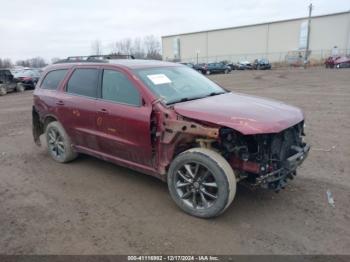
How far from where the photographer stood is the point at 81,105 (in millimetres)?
4852

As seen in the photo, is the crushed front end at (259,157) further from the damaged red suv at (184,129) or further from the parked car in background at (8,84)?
the parked car in background at (8,84)

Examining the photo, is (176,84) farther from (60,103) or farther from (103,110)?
(60,103)

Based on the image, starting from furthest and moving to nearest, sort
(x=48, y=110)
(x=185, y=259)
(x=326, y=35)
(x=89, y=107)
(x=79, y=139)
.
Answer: (x=326, y=35), (x=48, y=110), (x=79, y=139), (x=89, y=107), (x=185, y=259)

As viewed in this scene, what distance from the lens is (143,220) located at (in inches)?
146

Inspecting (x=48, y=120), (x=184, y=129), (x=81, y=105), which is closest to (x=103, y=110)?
(x=81, y=105)

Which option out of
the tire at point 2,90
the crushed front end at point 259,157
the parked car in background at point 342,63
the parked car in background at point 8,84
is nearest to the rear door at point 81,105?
the crushed front end at point 259,157

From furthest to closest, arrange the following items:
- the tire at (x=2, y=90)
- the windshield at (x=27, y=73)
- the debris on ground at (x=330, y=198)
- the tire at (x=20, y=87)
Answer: the windshield at (x=27, y=73) → the tire at (x=20, y=87) → the tire at (x=2, y=90) → the debris on ground at (x=330, y=198)

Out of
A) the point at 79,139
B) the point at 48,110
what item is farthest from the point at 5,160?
the point at 79,139

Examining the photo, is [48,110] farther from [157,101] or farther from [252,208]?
[252,208]

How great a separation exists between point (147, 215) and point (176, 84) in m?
1.81

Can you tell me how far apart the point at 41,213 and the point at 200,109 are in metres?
2.30

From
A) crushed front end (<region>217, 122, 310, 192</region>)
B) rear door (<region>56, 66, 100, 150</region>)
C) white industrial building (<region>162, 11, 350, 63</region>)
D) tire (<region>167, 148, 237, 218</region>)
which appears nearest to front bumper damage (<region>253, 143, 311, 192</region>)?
crushed front end (<region>217, 122, 310, 192</region>)

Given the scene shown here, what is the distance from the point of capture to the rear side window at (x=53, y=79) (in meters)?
5.50

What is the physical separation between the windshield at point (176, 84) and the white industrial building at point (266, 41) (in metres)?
54.5
